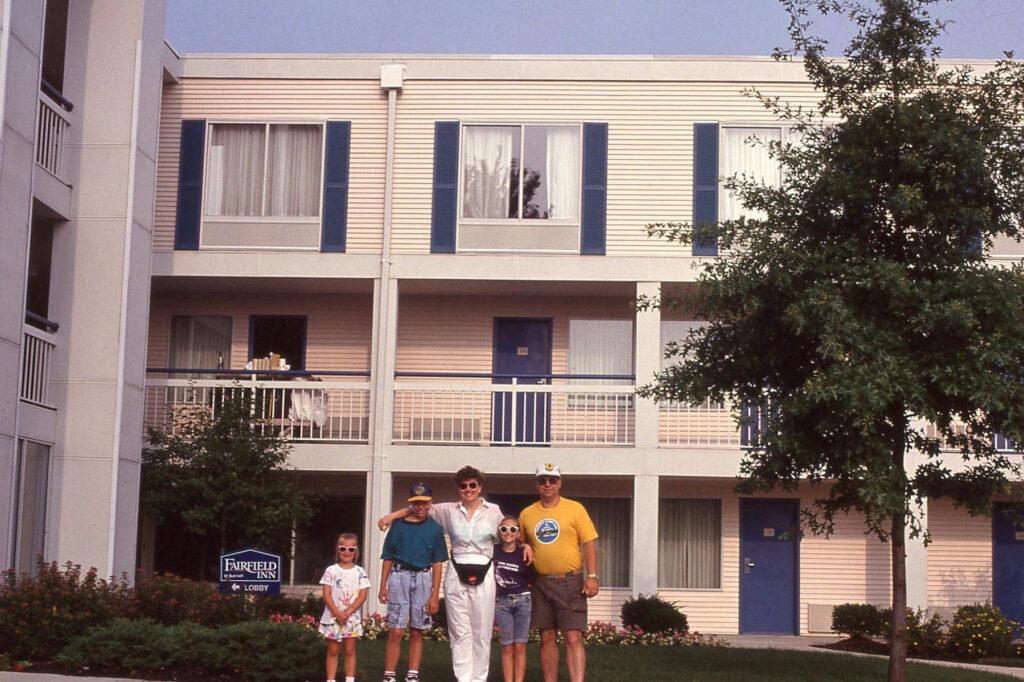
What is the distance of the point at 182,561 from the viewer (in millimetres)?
24422

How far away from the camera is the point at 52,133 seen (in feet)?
58.2

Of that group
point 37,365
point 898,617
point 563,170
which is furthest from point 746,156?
point 37,365

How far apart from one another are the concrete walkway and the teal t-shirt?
2872 millimetres

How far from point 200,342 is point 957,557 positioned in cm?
1404

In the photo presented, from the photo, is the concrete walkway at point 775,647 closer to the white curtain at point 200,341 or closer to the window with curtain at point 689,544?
the window with curtain at point 689,544

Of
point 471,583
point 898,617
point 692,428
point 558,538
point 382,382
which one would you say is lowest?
point 898,617

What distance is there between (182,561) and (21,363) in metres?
8.97

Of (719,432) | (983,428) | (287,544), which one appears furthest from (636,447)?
(983,428)

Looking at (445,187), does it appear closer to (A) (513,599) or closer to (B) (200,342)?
(B) (200,342)

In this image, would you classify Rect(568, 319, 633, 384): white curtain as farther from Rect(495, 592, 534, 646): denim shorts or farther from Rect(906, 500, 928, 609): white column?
Rect(495, 592, 534, 646): denim shorts


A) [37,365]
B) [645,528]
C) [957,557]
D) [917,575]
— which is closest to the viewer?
[37,365]

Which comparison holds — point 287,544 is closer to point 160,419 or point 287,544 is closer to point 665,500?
point 160,419

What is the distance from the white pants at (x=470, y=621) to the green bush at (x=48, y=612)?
14.1ft

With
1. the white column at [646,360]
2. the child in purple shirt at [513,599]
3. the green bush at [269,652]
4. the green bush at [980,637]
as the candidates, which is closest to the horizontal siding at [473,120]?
the white column at [646,360]
